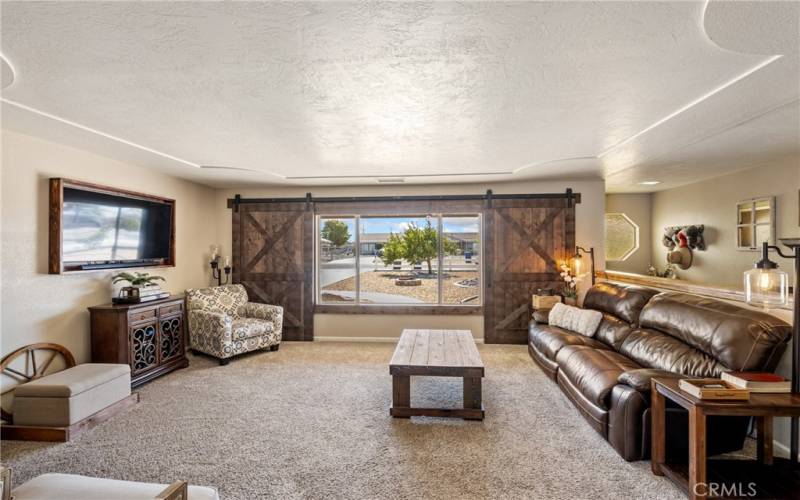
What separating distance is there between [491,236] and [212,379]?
403cm

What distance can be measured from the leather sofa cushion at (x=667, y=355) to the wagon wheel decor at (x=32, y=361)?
16.6ft

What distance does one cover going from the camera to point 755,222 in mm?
4293

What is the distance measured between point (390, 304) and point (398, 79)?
12.8ft

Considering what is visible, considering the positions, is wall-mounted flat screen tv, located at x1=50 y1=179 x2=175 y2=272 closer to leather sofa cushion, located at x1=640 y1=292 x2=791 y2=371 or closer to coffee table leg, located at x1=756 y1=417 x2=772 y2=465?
leather sofa cushion, located at x1=640 y1=292 x2=791 y2=371

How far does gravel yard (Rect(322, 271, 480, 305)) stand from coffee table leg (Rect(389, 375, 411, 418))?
2.59 meters

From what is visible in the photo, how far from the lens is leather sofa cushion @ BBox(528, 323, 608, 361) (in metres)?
3.50

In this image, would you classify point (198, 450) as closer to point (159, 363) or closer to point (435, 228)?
point (159, 363)

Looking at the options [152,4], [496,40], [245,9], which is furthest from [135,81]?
[496,40]

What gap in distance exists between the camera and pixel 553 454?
2.33 metres

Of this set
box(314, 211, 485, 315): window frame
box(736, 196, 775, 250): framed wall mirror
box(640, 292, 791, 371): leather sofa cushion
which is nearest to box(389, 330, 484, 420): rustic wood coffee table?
box(640, 292, 791, 371): leather sofa cushion

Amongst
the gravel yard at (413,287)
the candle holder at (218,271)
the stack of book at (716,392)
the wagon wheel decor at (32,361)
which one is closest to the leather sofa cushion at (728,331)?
the stack of book at (716,392)

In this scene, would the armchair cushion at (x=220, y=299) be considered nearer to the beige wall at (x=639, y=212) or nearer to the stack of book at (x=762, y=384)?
the stack of book at (x=762, y=384)

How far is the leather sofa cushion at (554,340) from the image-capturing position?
3499 millimetres

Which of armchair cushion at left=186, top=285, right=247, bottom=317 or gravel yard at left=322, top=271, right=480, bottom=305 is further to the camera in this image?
gravel yard at left=322, top=271, right=480, bottom=305
